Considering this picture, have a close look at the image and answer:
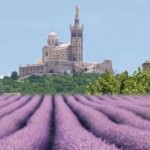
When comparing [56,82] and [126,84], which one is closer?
[126,84]

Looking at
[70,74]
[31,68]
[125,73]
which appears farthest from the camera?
[31,68]

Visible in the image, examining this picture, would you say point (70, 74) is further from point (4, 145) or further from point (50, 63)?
point (4, 145)

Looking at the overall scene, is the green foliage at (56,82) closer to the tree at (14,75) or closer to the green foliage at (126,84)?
the tree at (14,75)

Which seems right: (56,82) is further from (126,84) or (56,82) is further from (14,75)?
(126,84)

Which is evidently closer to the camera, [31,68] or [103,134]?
[103,134]

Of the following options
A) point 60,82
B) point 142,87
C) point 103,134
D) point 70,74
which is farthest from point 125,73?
point 70,74

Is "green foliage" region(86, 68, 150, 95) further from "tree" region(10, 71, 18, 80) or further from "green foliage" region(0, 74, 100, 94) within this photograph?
"tree" region(10, 71, 18, 80)

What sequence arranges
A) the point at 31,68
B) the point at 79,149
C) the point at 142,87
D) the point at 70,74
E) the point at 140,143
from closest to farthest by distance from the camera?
1. the point at 79,149
2. the point at 140,143
3. the point at 142,87
4. the point at 70,74
5. the point at 31,68

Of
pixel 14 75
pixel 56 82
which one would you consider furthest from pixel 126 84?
pixel 14 75

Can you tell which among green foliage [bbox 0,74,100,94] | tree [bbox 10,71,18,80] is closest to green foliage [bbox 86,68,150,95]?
green foliage [bbox 0,74,100,94]

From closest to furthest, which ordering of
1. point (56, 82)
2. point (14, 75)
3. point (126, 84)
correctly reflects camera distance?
point (126, 84) < point (56, 82) < point (14, 75)

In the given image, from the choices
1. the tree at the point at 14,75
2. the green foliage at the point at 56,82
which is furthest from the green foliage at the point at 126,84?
the tree at the point at 14,75
